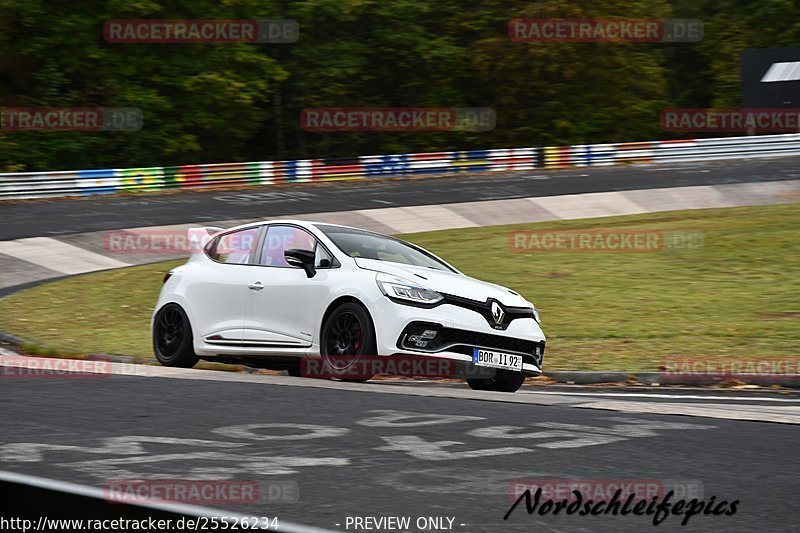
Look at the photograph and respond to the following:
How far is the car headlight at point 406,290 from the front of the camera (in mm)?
10094

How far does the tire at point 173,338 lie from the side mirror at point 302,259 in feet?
5.30

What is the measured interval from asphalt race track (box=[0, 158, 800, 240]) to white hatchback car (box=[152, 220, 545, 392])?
16567mm

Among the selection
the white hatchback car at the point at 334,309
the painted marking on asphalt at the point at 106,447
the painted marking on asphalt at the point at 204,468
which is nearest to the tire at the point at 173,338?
the white hatchback car at the point at 334,309

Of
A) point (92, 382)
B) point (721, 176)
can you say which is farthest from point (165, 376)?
point (721, 176)

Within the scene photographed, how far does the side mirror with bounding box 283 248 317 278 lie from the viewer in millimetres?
10719

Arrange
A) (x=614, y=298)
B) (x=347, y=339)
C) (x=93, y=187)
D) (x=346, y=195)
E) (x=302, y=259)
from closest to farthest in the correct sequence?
(x=347, y=339), (x=302, y=259), (x=614, y=298), (x=346, y=195), (x=93, y=187)

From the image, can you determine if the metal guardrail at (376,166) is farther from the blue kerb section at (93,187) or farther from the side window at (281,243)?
the side window at (281,243)

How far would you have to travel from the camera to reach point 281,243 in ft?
37.3

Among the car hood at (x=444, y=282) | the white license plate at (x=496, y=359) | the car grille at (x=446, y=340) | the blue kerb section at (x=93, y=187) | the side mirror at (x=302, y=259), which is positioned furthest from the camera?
the blue kerb section at (x=93, y=187)

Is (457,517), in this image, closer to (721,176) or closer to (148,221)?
(148,221)

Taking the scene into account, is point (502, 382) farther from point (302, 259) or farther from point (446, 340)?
point (302, 259)

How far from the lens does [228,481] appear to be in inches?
216

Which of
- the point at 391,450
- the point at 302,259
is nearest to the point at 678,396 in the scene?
the point at 302,259

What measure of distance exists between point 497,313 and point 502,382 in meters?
0.87
